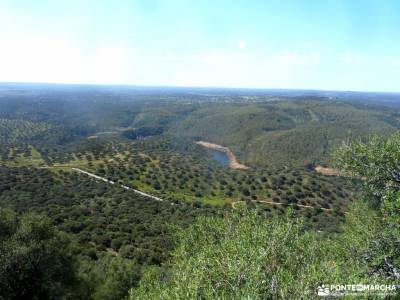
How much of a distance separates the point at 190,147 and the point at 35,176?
100 m

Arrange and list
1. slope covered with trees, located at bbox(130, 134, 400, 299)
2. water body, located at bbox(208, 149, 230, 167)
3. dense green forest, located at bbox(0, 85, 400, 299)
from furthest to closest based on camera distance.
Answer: water body, located at bbox(208, 149, 230, 167)
dense green forest, located at bbox(0, 85, 400, 299)
slope covered with trees, located at bbox(130, 134, 400, 299)

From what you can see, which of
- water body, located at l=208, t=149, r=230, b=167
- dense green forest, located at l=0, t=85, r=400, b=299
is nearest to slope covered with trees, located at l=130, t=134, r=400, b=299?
dense green forest, located at l=0, t=85, r=400, b=299

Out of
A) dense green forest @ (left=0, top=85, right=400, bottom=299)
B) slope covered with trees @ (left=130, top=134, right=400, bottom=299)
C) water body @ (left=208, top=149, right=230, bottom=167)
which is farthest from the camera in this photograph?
water body @ (left=208, top=149, right=230, bottom=167)

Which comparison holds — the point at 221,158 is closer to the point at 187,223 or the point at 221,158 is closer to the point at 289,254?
the point at 187,223

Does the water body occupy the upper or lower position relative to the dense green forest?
lower

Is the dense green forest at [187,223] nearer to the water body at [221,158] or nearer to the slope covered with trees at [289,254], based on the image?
the slope covered with trees at [289,254]

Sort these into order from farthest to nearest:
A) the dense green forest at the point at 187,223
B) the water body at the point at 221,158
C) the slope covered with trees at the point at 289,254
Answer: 1. the water body at the point at 221,158
2. the dense green forest at the point at 187,223
3. the slope covered with trees at the point at 289,254

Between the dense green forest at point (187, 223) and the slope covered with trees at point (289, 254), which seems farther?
the dense green forest at point (187, 223)

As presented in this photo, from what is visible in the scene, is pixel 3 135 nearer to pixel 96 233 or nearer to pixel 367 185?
pixel 96 233

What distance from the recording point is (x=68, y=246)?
114 feet

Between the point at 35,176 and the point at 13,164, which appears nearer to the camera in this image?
the point at 35,176

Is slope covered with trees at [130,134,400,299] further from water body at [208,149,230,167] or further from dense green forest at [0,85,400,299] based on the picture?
water body at [208,149,230,167]

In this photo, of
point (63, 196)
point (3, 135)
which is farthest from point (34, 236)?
point (3, 135)

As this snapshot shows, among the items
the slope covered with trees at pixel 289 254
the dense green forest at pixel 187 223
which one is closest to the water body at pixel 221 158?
the dense green forest at pixel 187 223
